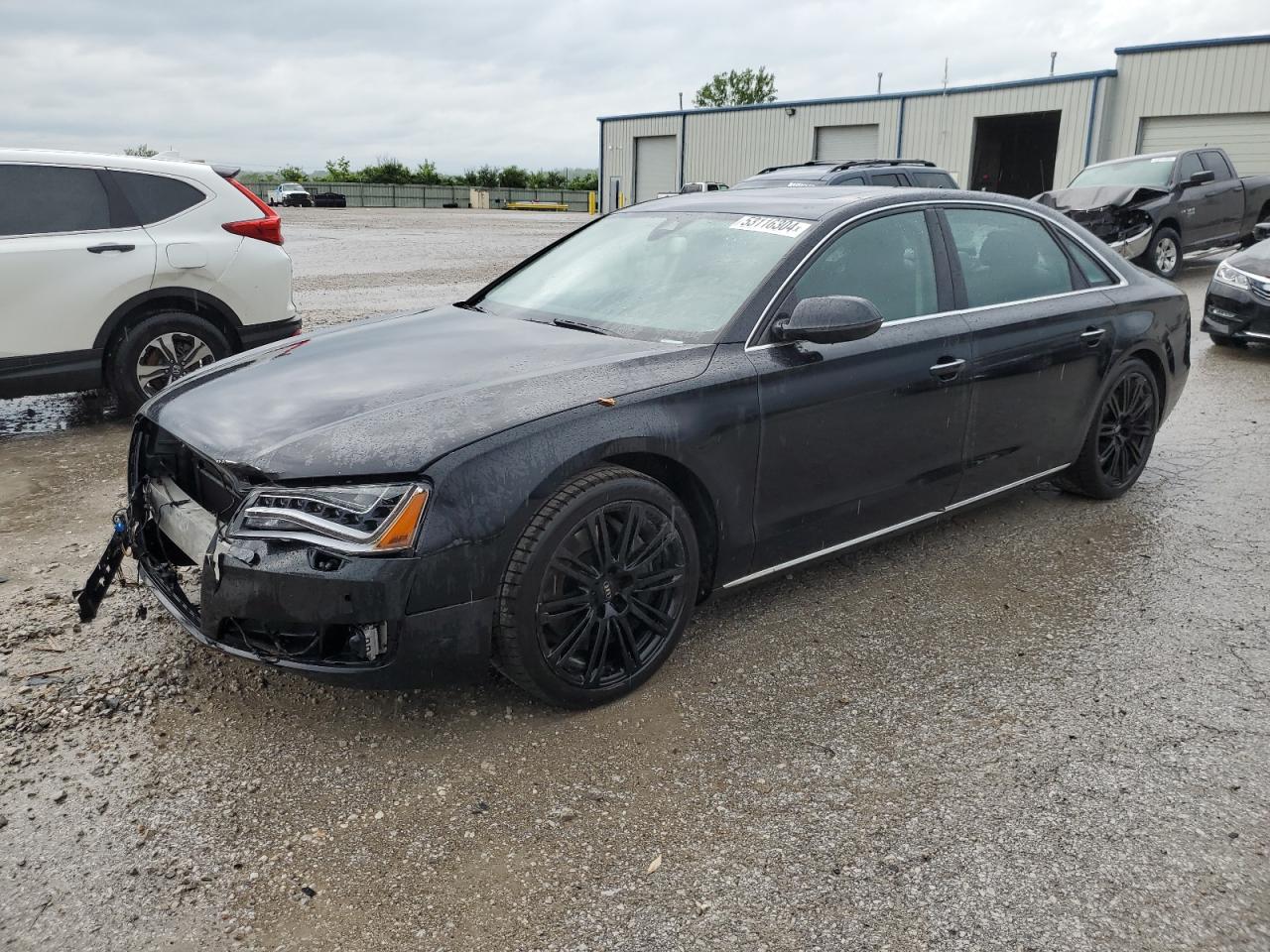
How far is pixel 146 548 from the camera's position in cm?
329

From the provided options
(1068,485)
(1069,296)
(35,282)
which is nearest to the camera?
(1069,296)

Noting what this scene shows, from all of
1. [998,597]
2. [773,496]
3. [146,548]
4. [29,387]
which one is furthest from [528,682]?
[29,387]

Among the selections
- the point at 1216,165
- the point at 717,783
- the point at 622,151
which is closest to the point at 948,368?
the point at 717,783

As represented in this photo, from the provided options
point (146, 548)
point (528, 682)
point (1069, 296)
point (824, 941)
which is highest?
point (1069, 296)

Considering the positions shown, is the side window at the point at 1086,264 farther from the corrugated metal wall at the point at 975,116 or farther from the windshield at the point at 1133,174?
the corrugated metal wall at the point at 975,116

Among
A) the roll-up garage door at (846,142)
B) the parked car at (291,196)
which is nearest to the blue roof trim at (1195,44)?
the roll-up garage door at (846,142)

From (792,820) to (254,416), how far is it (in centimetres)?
193

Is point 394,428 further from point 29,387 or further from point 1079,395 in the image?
point 29,387

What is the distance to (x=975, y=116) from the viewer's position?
3033 cm

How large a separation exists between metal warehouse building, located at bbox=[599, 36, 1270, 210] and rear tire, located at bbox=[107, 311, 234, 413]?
81.5 ft

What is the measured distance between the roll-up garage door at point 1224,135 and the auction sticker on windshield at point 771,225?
2299 cm

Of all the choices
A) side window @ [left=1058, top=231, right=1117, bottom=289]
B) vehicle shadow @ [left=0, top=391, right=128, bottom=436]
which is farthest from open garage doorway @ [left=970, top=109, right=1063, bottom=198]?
vehicle shadow @ [left=0, top=391, right=128, bottom=436]

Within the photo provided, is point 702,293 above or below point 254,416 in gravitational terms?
above

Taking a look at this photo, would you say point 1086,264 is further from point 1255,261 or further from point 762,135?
point 762,135
